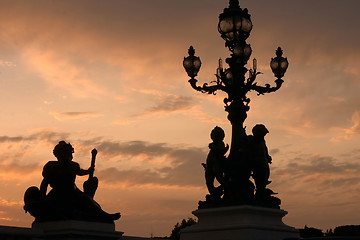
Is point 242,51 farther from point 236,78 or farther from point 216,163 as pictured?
point 216,163

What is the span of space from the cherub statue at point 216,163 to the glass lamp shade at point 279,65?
233 centimetres

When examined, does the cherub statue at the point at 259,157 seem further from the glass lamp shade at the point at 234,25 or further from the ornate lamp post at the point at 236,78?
the glass lamp shade at the point at 234,25

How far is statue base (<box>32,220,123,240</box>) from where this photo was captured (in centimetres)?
1403

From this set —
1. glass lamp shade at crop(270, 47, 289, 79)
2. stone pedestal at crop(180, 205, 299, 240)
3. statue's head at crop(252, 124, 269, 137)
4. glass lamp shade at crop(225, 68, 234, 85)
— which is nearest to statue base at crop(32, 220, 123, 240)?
stone pedestal at crop(180, 205, 299, 240)

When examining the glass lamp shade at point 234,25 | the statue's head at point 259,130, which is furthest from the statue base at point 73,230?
the glass lamp shade at point 234,25

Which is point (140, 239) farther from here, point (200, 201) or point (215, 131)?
point (215, 131)

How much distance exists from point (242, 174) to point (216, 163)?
0.72 metres

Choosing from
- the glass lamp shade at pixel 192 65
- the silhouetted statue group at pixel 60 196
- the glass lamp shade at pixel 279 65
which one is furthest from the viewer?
the glass lamp shade at pixel 192 65

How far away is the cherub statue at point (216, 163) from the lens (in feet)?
58.4

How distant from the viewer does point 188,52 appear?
765 inches

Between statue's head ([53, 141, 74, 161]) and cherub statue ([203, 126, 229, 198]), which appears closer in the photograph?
statue's head ([53, 141, 74, 161])

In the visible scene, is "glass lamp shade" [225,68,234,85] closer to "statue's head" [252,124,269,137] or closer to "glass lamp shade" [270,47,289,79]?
"statue's head" [252,124,269,137]

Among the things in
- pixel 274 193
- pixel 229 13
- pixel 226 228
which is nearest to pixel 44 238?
pixel 226 228

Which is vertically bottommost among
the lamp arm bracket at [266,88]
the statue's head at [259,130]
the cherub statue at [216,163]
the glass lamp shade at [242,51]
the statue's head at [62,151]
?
the statue's head at [62,151]
